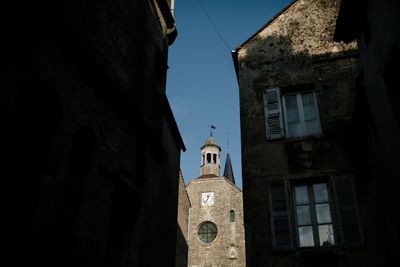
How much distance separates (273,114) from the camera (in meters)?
7.70

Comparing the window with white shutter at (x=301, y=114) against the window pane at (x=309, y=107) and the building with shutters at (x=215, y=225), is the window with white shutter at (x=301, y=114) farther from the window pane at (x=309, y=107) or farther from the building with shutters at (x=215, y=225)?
the building with shutters at (x=215, y=225)

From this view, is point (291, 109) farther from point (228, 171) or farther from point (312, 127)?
point (228, 171)

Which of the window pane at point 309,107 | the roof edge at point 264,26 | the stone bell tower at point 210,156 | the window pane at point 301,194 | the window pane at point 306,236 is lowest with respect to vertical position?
the window pane at point 306,236

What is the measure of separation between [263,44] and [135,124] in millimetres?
4624

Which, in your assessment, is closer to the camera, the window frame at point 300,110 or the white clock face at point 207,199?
the window frame at point 300,110

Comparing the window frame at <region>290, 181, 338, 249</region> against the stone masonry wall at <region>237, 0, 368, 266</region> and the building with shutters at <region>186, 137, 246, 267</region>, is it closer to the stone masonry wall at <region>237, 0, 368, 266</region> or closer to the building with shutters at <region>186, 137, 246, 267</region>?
the stone masonry wall at <region>237, 0, 368, 266</region>

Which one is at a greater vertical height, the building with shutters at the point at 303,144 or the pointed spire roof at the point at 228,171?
the pointed spire roof at the point at 228,171

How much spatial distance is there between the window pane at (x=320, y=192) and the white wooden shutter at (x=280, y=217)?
572mm

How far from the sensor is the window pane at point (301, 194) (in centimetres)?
671

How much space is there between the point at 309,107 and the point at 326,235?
112 inches

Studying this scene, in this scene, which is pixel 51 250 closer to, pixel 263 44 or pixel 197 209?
pixel 263 44

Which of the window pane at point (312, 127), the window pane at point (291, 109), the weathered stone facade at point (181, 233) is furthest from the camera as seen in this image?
the weathered stone facade at point (181, 233)

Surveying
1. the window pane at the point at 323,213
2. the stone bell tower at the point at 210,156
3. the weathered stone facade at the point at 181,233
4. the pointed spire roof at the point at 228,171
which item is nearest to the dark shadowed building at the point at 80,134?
the window pane at the point at 323,213

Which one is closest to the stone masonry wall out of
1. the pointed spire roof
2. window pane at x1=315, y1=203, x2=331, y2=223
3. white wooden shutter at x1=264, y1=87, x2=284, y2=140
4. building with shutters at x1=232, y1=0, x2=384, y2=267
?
building with shutters at x1=232, y1=0, x2=384, y2=267
